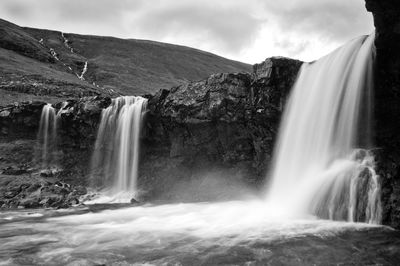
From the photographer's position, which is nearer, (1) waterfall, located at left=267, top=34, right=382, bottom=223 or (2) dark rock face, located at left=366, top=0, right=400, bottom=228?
(2) dark rock face, located at left=366, top=0, right=400, bottom=228

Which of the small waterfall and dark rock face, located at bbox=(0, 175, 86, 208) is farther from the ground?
the small waterfall

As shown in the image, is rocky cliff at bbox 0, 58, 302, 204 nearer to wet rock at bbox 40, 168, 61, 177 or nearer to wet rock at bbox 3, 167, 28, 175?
wet rock at bbox 40, 168, 61, 177

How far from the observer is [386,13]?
54.9ft

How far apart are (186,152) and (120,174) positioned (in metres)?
7.08

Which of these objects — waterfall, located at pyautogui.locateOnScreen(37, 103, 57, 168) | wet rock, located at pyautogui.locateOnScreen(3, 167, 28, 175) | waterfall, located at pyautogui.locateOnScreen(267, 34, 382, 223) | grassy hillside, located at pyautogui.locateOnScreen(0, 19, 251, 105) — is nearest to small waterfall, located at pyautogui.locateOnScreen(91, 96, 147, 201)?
waterfall, located at pyautogui.locateOnScreen(37, 103, 57, 168)

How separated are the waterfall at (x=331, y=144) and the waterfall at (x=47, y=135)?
23870mm

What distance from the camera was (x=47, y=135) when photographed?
41219 millimetres

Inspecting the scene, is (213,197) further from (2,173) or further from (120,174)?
A: (2,173)

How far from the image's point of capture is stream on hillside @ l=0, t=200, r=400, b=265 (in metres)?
13.6

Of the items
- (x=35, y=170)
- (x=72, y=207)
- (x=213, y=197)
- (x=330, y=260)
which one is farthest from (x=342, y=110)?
(x=35, y=170)

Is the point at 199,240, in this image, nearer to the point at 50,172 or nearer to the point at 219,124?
the point at 219,124

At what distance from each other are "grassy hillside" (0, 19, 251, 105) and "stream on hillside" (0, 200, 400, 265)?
130 feet

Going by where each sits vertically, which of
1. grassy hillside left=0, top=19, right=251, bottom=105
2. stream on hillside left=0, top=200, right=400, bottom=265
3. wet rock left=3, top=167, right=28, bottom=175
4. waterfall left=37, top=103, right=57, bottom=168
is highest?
grassy hillside left=0, top=19, right=251, bottom=105

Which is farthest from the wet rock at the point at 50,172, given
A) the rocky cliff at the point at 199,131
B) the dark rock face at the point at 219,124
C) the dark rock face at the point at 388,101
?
the dark rock face at the point at 388,101
